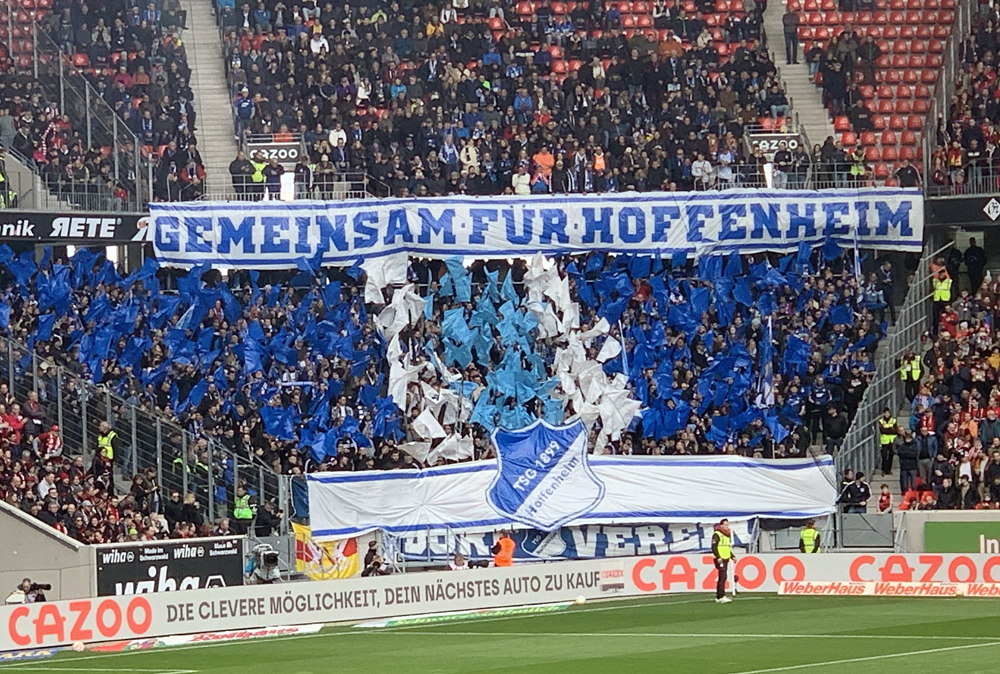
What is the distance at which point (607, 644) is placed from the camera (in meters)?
25.5

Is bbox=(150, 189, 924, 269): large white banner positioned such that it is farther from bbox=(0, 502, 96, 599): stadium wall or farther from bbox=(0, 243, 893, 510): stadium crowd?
bbox=(0, 502, 96, 599): stadium wall

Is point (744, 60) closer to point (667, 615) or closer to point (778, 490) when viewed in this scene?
point (778, 490)

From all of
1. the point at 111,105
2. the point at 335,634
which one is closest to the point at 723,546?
the point at 335,634

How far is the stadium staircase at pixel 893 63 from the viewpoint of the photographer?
140ft

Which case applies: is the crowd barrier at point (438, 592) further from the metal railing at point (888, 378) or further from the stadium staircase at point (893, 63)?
the stadium staircase at point (893, 63)

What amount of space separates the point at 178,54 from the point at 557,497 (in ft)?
41.7

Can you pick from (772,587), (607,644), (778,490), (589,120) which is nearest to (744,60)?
(589,120)

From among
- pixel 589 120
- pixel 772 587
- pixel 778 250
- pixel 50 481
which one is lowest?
pixel 772 587

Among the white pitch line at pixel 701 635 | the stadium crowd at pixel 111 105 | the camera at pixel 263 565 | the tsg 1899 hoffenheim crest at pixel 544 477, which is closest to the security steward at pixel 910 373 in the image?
the tsg 1899 hoffenheim crest at pixel 544 477

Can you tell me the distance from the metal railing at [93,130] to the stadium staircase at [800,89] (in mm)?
13608

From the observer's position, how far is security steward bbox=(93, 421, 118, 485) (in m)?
33.4

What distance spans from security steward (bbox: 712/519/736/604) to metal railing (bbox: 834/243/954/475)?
5.69m

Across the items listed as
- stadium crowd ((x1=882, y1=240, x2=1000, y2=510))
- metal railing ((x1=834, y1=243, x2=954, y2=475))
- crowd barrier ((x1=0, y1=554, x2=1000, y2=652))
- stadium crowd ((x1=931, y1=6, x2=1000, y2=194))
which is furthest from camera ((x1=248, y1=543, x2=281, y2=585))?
stadium crowd ((x1=931, y1=6, x2=1000, y2=194))

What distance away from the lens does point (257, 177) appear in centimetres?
3888
